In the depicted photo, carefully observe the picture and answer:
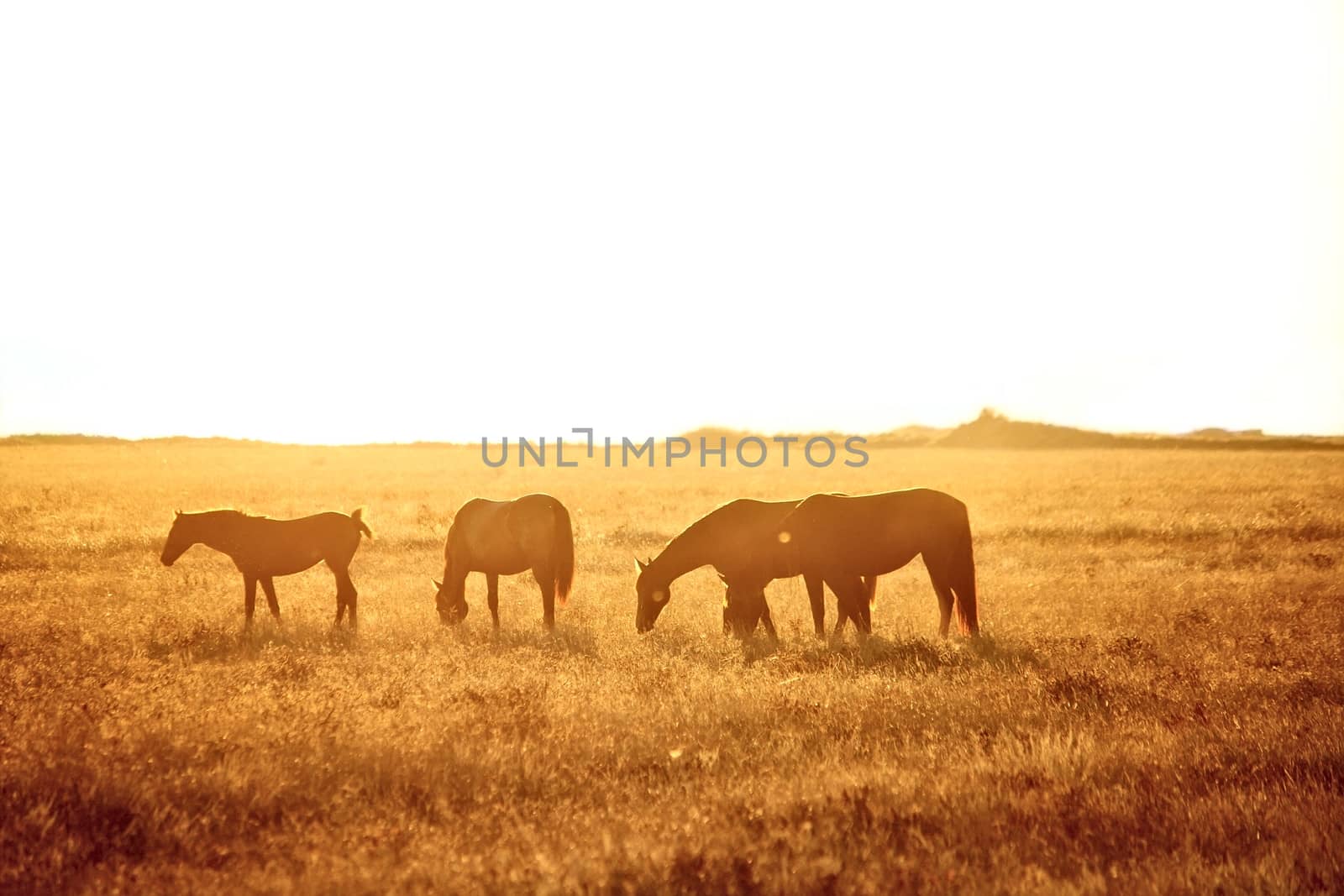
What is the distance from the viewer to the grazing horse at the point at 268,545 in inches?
485

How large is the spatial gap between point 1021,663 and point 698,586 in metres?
7.50

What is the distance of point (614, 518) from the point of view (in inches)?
1072

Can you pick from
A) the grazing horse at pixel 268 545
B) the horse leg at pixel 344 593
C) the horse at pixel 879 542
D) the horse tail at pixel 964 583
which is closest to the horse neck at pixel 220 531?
the grazing horse at pixel 268 545

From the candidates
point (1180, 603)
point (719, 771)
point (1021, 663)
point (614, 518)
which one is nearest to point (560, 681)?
point (719, 771)

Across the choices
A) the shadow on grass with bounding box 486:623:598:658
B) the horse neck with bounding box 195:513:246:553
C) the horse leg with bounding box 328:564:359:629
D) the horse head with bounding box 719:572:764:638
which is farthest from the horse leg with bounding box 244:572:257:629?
the horse head with bounding box 719:572:764:638

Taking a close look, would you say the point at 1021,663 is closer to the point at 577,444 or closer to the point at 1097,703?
the point at 1097,703

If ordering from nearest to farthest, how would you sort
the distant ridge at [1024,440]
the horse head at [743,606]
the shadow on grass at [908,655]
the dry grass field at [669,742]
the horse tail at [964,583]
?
the dry grass field at [669,742] < the shadow on grass at [908,655] < the horse tail at [964,583] < the horse head at [743,606] < the distant ridge at [1024,440]

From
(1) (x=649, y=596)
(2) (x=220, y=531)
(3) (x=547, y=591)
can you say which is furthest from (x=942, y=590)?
(2) (x=220, y=531)

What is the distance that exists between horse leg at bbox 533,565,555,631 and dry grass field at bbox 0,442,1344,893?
41 centimetres

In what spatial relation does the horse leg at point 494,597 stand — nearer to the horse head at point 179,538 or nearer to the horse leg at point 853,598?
the horse head at point 179,538

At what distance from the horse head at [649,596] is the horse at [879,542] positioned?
3.90 feet

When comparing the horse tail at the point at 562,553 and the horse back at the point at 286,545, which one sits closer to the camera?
the horse back at the point at 286,545

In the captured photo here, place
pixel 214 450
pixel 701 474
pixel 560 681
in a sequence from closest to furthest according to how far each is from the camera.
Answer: pixel 560 681, pixel 701 474, pixel 214 450

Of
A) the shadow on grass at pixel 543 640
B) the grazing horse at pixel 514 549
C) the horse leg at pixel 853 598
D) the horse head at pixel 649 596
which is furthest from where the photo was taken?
the grazing horse at pixel 514 549
